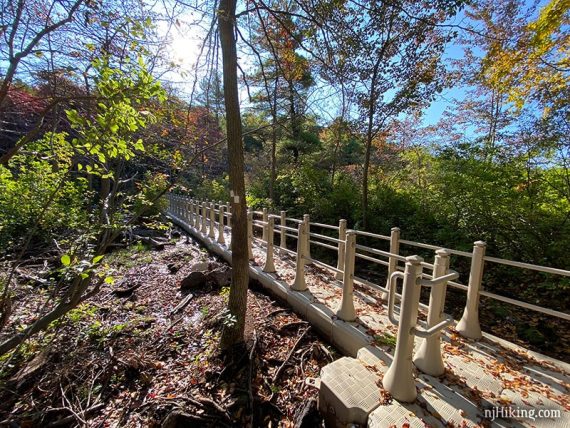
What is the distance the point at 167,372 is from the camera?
10.1ft

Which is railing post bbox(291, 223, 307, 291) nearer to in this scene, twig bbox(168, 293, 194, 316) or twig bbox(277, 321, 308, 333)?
twig bbox(277, 321, 308, 333)

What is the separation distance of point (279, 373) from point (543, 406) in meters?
2.23

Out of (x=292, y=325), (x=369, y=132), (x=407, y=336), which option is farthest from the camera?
(x=369, y=132)

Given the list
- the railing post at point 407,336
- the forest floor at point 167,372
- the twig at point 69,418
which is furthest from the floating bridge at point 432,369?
the twig at point 69,418

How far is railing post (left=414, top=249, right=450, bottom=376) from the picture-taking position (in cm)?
227

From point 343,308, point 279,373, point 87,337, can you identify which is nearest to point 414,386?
point 343,308

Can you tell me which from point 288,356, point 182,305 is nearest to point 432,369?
point 288,356

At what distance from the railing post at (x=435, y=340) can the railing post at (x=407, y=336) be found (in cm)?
31

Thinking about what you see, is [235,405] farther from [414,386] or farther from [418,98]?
[418,98]

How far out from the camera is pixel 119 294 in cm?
538

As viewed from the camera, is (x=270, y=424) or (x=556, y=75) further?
(x=556, y=75)

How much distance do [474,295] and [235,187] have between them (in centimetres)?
292

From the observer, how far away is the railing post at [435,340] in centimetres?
227

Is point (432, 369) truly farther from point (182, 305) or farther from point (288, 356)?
point (182, 305)
